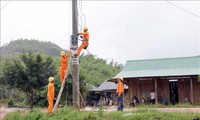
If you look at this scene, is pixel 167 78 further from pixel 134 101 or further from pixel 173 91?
pixel 134 101

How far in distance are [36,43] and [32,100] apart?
3620 inches

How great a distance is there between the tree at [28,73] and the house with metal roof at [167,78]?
10.5 meters

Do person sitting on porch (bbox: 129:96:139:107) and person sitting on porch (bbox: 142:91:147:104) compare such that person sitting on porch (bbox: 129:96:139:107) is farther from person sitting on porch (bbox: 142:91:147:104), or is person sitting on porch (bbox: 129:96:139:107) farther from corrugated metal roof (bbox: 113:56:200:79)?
corrugated metal roof (bbox: 113:56:200:79)

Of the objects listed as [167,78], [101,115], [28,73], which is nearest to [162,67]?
[167,78]

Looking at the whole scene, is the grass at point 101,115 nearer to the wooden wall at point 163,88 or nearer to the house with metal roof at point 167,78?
the house with metal roof at point 167,78

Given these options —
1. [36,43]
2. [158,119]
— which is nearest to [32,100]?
[158,119]

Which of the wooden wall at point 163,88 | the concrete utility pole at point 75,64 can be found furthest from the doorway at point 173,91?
the concrete utility pole at point 75,64

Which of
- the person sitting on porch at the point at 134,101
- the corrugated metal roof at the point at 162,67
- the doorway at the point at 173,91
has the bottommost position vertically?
the person sitting on porch at the point at 134,101

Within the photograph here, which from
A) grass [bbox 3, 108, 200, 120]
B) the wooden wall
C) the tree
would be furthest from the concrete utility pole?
the tree

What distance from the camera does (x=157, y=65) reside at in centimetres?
3247

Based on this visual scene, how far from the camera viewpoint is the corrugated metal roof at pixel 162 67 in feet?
99.7

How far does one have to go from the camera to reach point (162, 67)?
105 feet

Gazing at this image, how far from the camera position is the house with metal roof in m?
30.2

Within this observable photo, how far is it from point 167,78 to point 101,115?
704 inches
